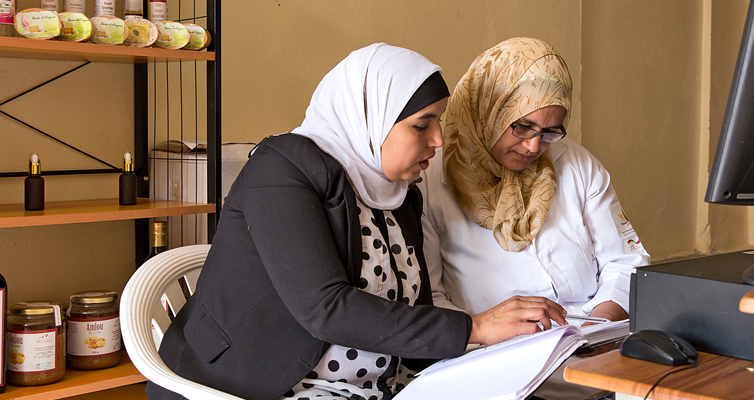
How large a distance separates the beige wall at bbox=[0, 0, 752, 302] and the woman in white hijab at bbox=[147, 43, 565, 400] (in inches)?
32.4

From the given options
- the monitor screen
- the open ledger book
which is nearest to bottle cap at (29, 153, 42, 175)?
the open ledger book

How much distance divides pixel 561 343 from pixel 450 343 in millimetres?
209

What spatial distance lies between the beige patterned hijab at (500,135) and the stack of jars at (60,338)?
97 cm

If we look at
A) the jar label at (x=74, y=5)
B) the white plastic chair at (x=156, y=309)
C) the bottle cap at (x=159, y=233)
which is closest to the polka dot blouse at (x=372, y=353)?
the white plastic chair at (x=156, y=309)

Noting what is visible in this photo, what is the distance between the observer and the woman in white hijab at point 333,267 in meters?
1.11

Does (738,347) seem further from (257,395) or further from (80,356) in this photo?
(80,356)

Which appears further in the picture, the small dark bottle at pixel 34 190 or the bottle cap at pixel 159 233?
the bottle cap at pixel 159 233

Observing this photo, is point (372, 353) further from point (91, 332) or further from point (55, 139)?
point (55, 139)

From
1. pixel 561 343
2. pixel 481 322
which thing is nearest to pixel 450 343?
pixel 481 322

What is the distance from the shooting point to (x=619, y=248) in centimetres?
172

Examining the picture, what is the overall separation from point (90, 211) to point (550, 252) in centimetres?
115

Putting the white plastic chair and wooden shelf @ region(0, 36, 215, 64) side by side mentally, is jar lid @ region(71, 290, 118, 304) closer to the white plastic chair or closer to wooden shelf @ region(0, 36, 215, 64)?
the white plastic chair

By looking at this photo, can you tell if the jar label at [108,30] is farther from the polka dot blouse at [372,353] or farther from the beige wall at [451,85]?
the polka dot blouse at [372,353]

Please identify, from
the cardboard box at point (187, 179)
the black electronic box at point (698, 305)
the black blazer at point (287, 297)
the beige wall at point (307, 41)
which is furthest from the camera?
the beige wall at point (307, 41)
